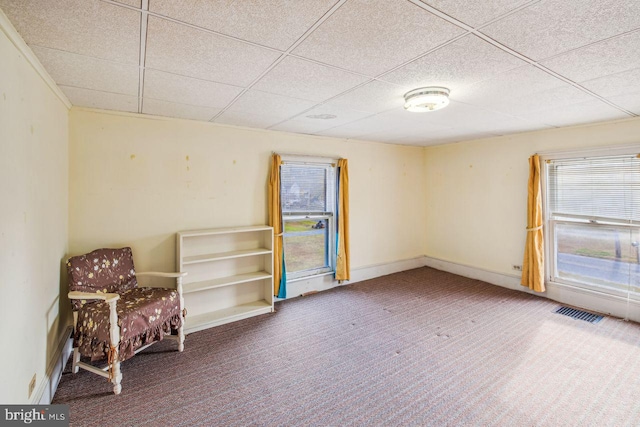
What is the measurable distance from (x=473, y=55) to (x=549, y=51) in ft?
1.38

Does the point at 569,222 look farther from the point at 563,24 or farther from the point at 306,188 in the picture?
the point at 306,188

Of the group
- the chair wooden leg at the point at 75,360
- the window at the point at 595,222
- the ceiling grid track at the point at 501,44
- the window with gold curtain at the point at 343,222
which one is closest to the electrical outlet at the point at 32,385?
the chair wooden leg at the point at 75,360

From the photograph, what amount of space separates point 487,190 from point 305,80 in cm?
388

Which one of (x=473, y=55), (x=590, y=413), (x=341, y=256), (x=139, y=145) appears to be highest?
(x=473, y=55)

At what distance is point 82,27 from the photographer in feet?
4.80

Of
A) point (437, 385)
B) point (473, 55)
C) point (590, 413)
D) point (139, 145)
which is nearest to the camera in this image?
point (473, 55)

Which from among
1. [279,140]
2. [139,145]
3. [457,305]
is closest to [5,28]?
[139,145]

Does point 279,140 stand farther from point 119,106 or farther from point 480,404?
point 480,404

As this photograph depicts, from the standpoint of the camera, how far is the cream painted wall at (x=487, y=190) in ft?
12.6

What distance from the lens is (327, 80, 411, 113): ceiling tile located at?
2322 millimetres

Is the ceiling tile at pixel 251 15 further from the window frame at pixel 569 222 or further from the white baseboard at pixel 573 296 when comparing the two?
the white baseboard at pixel 573 296

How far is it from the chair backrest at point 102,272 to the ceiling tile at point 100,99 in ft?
4.55

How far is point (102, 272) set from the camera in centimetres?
271

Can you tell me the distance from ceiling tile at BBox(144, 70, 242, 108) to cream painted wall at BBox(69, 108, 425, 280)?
2.57 ft
